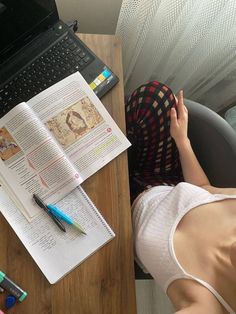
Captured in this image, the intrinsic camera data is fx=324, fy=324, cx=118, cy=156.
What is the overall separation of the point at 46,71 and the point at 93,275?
0.48 m

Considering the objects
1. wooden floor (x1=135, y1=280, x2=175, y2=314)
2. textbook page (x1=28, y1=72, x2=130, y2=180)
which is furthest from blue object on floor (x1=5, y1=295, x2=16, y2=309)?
wooden floor (x1=135, y1=280, x2=175, y2=314)

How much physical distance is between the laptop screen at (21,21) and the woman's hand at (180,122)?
385mm

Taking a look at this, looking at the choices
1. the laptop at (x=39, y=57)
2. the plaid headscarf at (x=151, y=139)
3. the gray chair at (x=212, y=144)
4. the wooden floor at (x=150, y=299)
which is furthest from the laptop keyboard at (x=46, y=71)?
the wooden floor at (x=150, y=299)

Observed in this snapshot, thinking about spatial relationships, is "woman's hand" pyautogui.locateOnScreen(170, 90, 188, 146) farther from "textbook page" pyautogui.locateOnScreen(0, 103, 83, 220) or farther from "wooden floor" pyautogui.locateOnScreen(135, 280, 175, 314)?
"wooden floor" pyautogui.locateOnScreen(135, 280, 175, 314)

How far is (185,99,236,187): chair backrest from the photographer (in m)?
0.86

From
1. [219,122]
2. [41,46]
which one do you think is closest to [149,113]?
[219,122]

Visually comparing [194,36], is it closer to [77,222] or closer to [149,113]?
[149,113]

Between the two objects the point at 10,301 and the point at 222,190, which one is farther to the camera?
the point at 222,190

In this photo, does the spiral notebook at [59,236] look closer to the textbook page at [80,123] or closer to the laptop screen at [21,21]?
the textbook page at [80,123]

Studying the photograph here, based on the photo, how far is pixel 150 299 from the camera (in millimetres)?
1306

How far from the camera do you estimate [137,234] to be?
30.2 inches

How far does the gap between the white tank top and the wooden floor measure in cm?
58

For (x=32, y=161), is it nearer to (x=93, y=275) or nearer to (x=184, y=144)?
(x=93, y=275)

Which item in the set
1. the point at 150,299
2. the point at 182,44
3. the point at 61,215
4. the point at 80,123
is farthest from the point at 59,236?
the point at 150,299
